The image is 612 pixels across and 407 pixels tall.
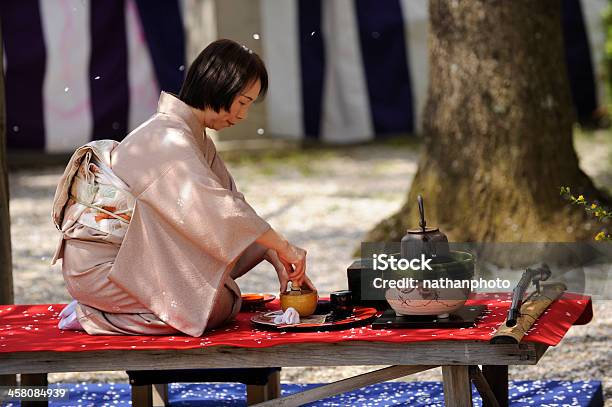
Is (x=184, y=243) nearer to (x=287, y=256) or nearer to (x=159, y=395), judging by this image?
(x=287, y=256)

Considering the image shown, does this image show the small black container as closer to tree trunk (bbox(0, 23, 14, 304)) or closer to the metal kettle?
the metal kettle

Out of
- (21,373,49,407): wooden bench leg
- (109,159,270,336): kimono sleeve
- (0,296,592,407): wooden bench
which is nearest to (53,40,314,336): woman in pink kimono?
(109,159,270,336): kimono sleeve

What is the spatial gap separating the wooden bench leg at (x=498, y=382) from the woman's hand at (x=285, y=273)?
62 cm

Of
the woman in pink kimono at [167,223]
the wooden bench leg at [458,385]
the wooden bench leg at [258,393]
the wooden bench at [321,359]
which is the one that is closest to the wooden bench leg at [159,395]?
the wooden bench leg at [258,393]

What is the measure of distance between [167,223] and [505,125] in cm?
332

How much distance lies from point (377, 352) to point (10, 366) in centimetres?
105

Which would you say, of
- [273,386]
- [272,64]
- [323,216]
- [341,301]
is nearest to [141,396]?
[273,386]

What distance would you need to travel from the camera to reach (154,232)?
3.35m

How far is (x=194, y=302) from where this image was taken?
3.32 m

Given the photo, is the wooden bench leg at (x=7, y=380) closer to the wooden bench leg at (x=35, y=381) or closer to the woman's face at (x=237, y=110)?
the wooden bench leg at (x=35, y=381)

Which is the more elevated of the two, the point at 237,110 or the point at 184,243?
the point at 237,110

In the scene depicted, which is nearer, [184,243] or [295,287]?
[184,243]

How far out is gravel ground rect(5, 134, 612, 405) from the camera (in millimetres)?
4734

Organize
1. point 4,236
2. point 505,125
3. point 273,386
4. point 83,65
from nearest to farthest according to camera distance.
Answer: point 273,386 → point 4,236 → point 505,125 → point 83,65
